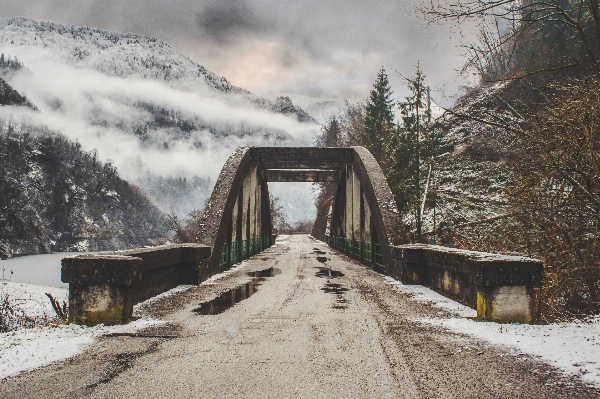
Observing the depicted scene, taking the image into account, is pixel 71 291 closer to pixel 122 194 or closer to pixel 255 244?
pixel 255 244

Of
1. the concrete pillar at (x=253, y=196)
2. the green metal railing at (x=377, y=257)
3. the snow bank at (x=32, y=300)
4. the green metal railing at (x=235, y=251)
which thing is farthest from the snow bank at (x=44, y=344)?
the concrete pillar at (x=253, y=196)

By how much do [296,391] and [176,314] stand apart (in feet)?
Answer: 11.3

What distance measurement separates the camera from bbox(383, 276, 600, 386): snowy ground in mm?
3525

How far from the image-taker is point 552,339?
429 cm

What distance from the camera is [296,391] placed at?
3027 millimetres

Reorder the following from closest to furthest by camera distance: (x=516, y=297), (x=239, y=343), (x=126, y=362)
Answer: (x=126, y=362) < (x=239, y=343) < (x=516, y=297)

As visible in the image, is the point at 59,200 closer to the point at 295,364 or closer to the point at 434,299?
the point at 434,299

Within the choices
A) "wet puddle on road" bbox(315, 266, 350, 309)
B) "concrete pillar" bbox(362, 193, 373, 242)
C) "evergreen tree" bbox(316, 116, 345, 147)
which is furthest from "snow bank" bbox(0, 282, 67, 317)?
"evergreen tree" bbox(316, 116, 345, 147)

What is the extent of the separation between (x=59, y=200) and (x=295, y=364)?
403ft

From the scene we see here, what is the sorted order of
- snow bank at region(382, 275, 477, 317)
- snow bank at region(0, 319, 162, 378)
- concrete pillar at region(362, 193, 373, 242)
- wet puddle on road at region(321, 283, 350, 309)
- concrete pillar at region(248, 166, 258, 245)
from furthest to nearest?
concrete pillar at region(248, 166, 258, 245), concrete pillar at region(362, 193, 373, 242), wet puddle on road at region(321, 283, 350, 309), snow bank at region(382, 275, 477, 317), snow bank at region(0, 319, 162, 378)

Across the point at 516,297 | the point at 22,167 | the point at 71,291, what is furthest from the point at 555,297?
the point at 22,167

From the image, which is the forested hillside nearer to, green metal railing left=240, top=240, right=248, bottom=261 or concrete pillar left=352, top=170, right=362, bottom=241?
green metal railing left=240, top=240, right=248, bottom=261

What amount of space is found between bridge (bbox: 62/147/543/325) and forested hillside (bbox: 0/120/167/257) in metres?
84.4

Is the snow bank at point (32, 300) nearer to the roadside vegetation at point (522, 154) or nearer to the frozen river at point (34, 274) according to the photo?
the frozen river at point (34, 274)
